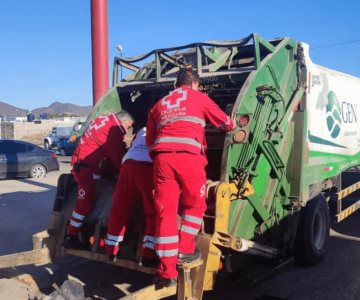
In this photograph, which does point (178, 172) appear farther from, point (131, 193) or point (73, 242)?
point (73, 242)

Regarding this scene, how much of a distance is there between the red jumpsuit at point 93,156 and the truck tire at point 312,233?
7.90 feet

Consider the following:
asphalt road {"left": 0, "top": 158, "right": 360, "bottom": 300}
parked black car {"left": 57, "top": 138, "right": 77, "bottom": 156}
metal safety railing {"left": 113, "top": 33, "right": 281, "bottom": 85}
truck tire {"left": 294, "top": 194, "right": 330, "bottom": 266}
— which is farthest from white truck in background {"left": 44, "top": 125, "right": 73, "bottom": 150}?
truck tire {"left": 294, "top": 194, "right": 330, "bottom": 266}

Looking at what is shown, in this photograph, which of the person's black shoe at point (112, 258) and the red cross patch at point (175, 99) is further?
the person's black shoe at point (112, 258)

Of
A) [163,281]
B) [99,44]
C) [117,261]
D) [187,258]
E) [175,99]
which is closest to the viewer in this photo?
[163,281]

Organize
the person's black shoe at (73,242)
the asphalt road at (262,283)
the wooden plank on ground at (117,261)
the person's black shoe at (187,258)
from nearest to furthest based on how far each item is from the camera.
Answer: the person's black shoe at (187,258) → the wooden plank on ground at (117,261) → the person's black shoe at (73,242) → the asphalt road at (262,283)

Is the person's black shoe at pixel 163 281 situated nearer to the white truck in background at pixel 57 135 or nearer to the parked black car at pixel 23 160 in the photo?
the parked black car at pixel 23 160

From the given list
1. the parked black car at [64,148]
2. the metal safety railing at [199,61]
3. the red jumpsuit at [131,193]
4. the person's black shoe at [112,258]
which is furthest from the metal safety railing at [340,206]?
the parked black car at [64,148]

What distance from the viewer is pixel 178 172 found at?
11.1ft

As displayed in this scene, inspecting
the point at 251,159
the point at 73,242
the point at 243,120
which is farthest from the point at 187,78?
the point at 73,242

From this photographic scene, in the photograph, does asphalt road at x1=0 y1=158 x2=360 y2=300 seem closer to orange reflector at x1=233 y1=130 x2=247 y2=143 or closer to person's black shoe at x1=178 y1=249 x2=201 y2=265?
person's black shoe at x1=178 y1=249 x2=201 y2=265

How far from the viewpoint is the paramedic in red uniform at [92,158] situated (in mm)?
4422

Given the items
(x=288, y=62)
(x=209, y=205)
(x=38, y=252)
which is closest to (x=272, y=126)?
(x=288, y=62)

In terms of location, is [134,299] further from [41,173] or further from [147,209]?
[41,173]

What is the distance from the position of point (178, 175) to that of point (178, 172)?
0.03 metres
